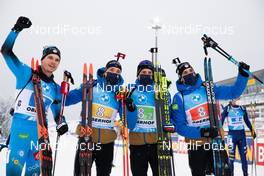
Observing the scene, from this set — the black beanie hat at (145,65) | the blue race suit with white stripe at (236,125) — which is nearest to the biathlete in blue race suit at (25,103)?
the black beanie hat at (145,65)

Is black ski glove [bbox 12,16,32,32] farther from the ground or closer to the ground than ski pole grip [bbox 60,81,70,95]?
farther from the ground

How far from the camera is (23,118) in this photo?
4039mm

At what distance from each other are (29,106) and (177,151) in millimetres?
13496

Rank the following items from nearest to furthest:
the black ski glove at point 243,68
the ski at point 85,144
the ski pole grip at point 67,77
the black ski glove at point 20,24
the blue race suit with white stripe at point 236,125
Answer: the black ski glove at point 20,24 < the ski at point 85,144 < the black ski glove at point 243,68 < the ski pole grip at point 67,77 < the blue race suit with white stripe at point 236,125

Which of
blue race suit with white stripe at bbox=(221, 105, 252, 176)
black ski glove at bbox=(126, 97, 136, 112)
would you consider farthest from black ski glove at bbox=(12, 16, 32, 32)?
blue race suit with white stripe at bbox=(221, 105, 252, 176)

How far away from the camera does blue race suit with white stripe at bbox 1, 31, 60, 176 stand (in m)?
3.88

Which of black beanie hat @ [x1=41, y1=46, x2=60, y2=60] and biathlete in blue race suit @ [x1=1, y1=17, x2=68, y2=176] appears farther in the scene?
black beanie hat @ [x1=41, y1=46, x2=60, y2=60]

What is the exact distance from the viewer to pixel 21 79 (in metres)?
4.19

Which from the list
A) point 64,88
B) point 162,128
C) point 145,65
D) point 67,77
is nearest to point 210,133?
point 162,128

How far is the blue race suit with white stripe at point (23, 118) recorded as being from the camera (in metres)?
3.88

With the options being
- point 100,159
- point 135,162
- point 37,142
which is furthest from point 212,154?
point 37,142

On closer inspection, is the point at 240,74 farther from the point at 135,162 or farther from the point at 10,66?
the point at 10,66

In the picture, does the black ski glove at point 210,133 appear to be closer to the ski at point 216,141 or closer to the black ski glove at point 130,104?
the ski at point 216,141

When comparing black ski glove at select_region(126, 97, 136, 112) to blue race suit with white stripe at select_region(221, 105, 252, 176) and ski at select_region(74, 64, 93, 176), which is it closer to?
ski at select_region(74, 64, 93, 176)
